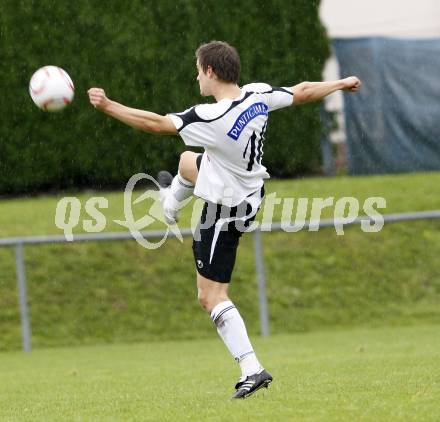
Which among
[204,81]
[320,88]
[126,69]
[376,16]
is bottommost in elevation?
[320,88]

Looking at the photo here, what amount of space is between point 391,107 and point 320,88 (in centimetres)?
1067

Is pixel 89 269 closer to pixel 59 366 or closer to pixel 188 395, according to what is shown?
pixel 59 366

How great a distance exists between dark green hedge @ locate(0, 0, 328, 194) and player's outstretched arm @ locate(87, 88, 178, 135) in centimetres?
980

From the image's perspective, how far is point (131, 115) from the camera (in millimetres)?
7098

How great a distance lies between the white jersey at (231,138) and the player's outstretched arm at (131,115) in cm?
8

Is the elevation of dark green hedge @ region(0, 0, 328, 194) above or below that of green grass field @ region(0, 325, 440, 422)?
above

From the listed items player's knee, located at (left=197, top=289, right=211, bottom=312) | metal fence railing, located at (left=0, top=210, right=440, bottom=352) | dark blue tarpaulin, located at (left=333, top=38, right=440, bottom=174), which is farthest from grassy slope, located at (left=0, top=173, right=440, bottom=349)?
player's knee, located at (left=197, top=289, right=211, bottom=312)

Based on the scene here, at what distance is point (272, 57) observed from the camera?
57.2 feet

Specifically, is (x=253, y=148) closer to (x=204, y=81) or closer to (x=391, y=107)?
(x=204, y=81)

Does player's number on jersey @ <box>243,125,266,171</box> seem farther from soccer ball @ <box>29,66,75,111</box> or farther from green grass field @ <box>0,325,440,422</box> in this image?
green grass field @ <box>0,325,440,422</box>

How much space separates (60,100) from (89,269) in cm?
663

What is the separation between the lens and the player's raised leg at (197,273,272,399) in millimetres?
7238

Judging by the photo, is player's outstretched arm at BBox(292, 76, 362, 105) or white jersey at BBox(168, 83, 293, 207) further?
player's outstretched arm at BBox(292, 76, 362, 105)

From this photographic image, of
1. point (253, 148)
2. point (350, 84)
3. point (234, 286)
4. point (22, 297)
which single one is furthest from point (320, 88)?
point (234, 286)
